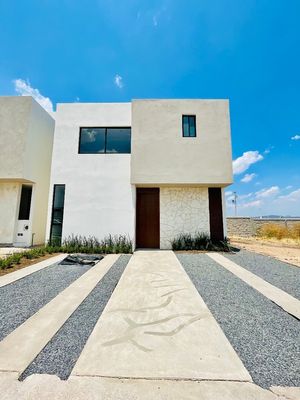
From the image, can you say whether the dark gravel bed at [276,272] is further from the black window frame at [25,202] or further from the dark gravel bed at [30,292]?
the black window frame at [25,202]

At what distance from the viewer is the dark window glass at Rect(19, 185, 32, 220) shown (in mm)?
8148

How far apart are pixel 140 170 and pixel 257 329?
20.2 ft

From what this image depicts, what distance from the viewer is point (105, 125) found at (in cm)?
775

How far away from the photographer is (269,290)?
3201 mm

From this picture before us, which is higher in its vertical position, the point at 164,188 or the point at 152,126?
the point at 152,126

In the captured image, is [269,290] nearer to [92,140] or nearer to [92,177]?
[92,177]

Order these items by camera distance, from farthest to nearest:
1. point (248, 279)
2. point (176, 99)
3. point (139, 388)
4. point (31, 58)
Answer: point (176, 99) < point (31, 58) < point (248, 279) < point (139, 388)

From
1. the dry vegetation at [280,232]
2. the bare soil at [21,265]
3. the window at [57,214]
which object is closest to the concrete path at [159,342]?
the bare soil at [21,265]

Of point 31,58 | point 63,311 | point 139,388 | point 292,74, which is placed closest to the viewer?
point 139,388

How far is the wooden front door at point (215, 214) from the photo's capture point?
775 cm

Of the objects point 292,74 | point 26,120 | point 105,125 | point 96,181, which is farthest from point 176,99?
point 26,120

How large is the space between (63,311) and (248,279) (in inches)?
143

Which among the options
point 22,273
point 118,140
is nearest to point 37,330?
point 22,273

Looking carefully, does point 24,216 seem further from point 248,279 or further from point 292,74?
point 292,74
